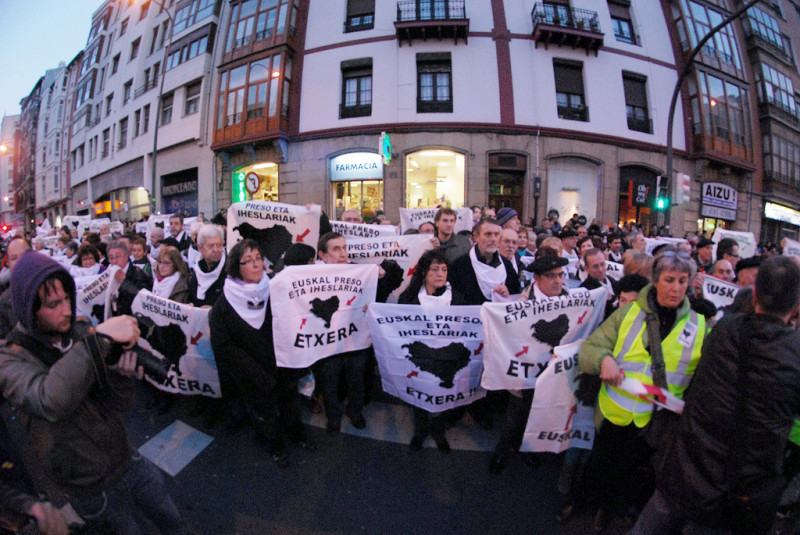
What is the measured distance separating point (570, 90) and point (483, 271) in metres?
15.5

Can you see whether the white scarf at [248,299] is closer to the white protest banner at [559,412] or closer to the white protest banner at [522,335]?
the white protest banner at [522,335]

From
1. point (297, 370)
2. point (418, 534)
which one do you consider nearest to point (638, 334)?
point (418, 534)

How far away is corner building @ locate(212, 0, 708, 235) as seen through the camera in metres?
14.9

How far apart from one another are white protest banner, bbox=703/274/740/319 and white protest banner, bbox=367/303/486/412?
250cm

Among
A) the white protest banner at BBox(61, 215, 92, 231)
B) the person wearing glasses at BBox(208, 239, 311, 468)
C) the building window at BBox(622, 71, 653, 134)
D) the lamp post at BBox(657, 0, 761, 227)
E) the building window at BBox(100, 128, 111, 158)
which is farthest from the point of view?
the building window at BBox(100, 128, 111, 158)

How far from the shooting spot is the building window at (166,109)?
21578 mm

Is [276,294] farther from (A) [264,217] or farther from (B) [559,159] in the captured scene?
(B) [559,159]

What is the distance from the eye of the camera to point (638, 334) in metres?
2.16

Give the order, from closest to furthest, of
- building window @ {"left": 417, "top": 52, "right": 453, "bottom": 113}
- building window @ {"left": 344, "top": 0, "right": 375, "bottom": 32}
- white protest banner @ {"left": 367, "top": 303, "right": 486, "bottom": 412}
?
white protest banner @ {"left": 367, "top": 303, "right": 486, "bottom": 412} < building window @ {"left": 417, "top": 52, "right": 453, "bottom": 113} < building window @ {"left": 344, "top": 0, "right": 375, "bottom": 32}

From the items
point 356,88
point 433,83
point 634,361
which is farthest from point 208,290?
point 356,88

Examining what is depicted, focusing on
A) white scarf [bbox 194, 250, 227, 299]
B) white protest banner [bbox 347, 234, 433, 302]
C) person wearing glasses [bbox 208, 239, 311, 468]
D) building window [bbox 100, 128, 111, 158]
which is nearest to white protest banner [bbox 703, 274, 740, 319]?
white protest banner [bbox 347, 234, 433, 302]

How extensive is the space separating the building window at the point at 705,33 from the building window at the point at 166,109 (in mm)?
27621

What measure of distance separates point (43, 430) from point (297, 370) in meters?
1.98

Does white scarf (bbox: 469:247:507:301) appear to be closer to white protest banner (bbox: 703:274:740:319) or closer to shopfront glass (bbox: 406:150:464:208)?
white protest banner (bbox: 703:274:740:319)
